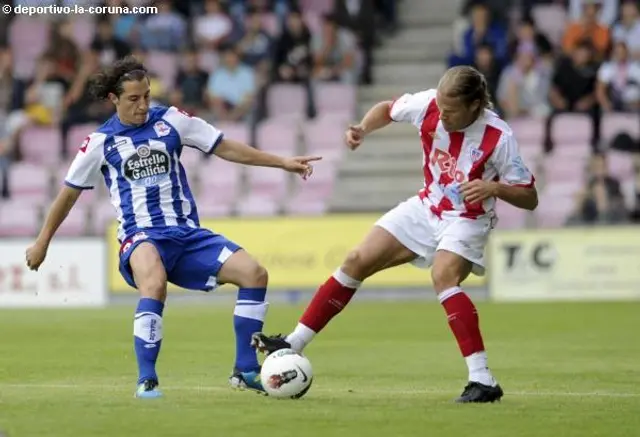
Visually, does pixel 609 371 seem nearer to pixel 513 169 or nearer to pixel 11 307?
pixel 513 169

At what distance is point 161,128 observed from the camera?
10.0 metres

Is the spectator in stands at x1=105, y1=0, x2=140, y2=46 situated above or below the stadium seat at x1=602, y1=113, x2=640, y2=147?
above

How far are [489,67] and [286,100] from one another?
3.50 metres

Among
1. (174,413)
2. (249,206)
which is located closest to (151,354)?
(174,413)

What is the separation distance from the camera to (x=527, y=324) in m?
17.4

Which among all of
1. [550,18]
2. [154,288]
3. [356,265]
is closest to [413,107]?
[356,265]

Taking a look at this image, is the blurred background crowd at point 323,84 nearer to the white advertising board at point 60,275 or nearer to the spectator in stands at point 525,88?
the spectator in stands at point 525,88

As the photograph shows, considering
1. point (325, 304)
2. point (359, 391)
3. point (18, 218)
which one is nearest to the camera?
point (359, 391)

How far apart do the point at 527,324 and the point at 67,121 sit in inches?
415

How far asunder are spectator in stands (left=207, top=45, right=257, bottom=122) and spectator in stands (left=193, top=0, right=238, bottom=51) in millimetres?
756

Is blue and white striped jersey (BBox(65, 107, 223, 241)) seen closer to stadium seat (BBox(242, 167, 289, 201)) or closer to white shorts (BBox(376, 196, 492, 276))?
white shorts (BBox(376, 196, 492, 276))

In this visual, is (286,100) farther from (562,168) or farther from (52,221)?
(52,221)

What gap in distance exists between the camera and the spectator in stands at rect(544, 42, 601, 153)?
77.1 ft

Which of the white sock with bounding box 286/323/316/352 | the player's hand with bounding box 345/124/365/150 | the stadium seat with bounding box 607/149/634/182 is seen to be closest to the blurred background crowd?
the stadium seat with bounding box 607/149/634/182
